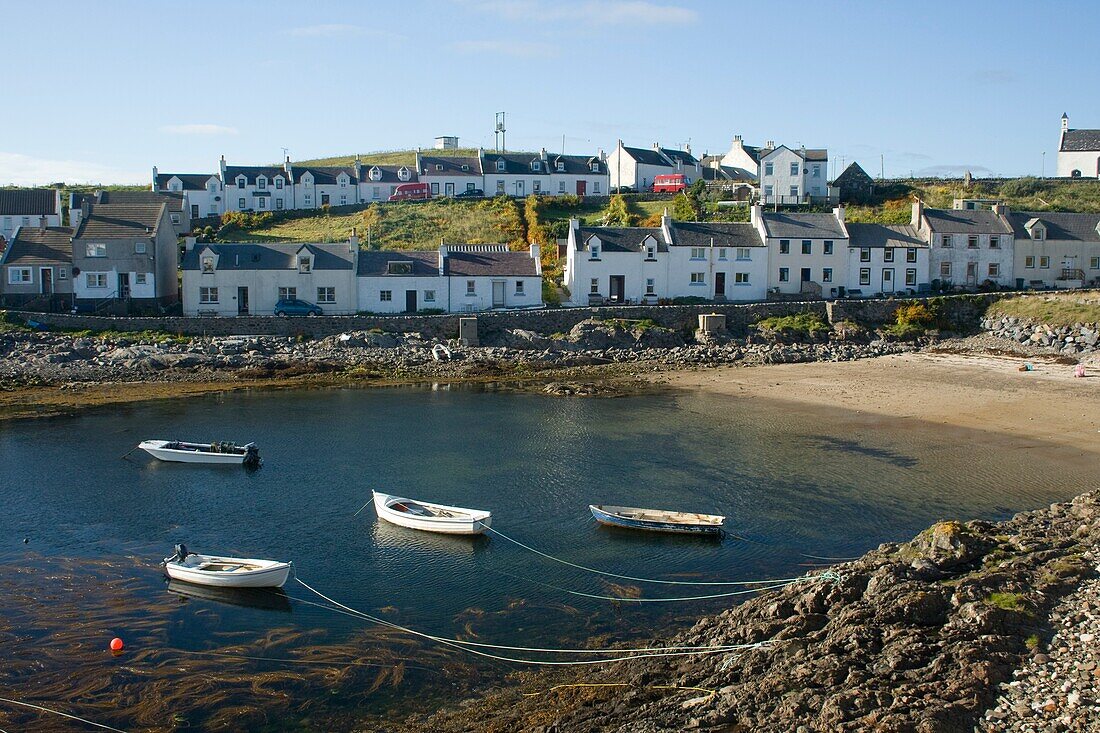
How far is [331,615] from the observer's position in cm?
2072

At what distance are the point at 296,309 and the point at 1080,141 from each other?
80.6 metres

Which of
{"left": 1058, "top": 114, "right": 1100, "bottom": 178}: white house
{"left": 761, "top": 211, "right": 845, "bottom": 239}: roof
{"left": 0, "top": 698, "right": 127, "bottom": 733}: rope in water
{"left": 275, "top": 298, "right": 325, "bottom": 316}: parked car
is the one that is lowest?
{"left": 0, "top": 698, "right": 127, "bottom": 733}: rope in water

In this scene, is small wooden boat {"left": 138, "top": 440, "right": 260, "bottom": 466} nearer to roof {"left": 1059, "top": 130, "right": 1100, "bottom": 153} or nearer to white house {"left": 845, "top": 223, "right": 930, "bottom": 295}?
white house {"left": 845, "top": 223, "right": 930, "bottom": 295}

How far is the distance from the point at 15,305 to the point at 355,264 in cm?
1982

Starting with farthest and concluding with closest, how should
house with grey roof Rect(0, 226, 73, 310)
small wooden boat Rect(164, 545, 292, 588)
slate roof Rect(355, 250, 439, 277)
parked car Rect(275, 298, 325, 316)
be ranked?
1. slate roof Rect(355, 250, 439, 277)
2. parked car Rect(275, 298, 325, 316)
3. house with grey roof Rect(0, 226, 73, 310)
4. small wooden boat Rect(164, 545, 292, 588)

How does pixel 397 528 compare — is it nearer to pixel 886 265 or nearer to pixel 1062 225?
pixel 886 265

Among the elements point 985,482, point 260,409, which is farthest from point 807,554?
point 260,409

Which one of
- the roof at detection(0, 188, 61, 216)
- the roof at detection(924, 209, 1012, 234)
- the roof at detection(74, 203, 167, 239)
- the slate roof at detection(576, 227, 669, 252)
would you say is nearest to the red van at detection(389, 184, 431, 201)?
the roof at detection(0, 188, 61, 216)

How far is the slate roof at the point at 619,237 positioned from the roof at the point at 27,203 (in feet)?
148

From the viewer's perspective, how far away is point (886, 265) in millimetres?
64750

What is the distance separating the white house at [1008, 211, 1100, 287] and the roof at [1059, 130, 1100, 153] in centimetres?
3309

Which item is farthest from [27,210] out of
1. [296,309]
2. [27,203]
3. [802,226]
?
[802,226]

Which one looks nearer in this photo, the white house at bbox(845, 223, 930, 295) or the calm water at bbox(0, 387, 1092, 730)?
the calm water at bbox(0, 387, 1092, 730)

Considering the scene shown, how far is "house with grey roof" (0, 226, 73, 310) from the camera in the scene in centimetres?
5616
